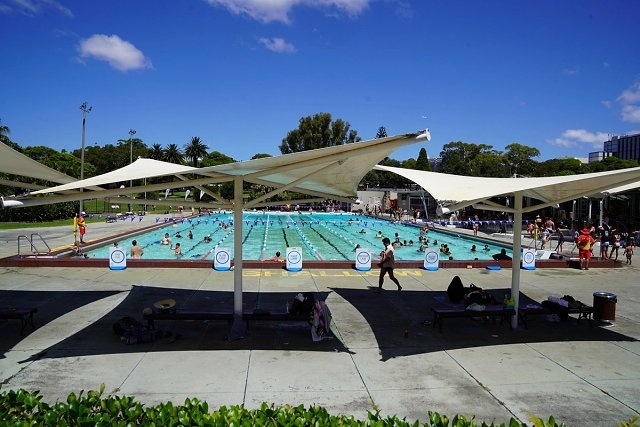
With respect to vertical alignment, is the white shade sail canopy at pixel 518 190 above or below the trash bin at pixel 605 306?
above

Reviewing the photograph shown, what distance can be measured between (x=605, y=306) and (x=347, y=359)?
6.11 m

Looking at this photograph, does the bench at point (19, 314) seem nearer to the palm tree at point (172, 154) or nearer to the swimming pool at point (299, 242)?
the swimming pool at point (299, 242)

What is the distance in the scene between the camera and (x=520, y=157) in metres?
85.1

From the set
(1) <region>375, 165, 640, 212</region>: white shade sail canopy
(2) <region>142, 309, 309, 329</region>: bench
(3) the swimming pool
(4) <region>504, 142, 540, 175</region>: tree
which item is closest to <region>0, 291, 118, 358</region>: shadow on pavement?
(2) <region>142, 309, 309, 329</region>: bench

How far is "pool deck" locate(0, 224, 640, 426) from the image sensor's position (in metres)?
5.93

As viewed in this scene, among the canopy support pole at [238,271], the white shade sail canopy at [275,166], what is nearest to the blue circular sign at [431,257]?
the white shade sail canopy at [275,166]

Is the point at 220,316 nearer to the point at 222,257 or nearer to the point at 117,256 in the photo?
the point at 222,257

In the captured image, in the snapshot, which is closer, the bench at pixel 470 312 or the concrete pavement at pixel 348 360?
the concrete pavement at pixel 348 360

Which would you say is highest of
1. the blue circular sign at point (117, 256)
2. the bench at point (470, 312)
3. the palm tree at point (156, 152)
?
the palm tree at point (156, 152)

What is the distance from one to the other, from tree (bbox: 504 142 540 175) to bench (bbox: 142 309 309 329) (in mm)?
81247

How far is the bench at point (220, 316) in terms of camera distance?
840 cm

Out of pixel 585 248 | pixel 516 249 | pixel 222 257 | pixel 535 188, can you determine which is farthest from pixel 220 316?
pixel 585 248

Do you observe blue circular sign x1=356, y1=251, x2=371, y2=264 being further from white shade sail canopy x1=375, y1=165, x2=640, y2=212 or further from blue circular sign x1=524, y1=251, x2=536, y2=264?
blue circular sign x1=524, y1=251, x2=536, y2=264

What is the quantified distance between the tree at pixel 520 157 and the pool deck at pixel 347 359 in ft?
250
